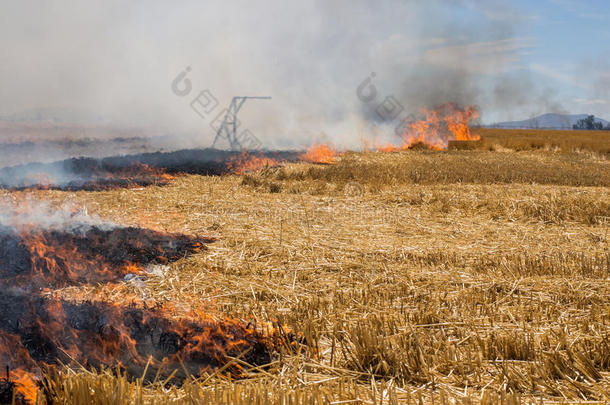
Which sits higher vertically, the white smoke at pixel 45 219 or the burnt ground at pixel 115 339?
the white smoke at pixel 45 219

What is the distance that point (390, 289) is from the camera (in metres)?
5.77

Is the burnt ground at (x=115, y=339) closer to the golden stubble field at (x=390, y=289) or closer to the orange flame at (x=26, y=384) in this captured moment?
the orange flame at (x=26, y=384)

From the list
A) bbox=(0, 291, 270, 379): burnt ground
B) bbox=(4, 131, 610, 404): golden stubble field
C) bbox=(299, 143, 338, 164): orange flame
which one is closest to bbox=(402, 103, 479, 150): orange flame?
bbox=(299, 143, 338, 164): orange flame

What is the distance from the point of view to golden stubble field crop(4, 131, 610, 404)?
3455mm

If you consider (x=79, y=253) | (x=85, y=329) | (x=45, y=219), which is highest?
(x=45, y=219)

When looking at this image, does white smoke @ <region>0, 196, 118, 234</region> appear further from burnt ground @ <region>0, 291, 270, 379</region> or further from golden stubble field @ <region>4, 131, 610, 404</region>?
burnt ground @ <region>0, 291, 270, 379</region>

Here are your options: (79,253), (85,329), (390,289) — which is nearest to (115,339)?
(85,329)

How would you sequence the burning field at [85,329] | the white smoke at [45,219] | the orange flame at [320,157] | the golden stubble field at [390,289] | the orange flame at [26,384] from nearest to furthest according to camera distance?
the orange flame at [26,384]
the golden stubble field at [390,289]
the burning field at [85,329]
the white smoke at [45,219]
the orange flame at [320,157]

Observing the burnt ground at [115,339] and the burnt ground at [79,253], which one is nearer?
the burnt ground at [115,339]

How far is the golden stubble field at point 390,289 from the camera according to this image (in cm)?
346

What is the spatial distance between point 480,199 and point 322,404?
9.82m

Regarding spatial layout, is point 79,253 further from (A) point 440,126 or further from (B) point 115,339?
(A) point 440,126

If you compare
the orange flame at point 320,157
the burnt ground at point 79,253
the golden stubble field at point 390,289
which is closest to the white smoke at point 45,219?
the burnt ground at point 79,253

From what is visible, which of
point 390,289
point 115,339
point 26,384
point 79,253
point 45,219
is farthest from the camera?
point 45,219
